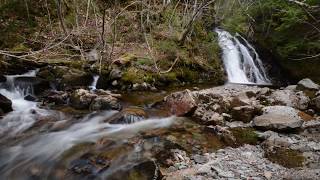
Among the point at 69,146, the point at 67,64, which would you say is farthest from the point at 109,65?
the point at 69,146

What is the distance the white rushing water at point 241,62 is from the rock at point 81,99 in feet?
23.0

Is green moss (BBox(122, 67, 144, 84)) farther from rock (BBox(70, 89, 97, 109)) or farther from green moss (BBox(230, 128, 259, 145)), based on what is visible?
green moss (BBox(230, 128, 259, 145))

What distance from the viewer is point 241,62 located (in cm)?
1644

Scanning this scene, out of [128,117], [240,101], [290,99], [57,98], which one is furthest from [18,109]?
[290,99]

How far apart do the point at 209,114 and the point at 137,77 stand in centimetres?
405

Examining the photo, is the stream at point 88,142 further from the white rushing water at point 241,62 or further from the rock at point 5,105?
the white rushing water at point 241,62

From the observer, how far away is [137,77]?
12.4 m

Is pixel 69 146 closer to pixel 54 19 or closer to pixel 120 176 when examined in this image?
pixel 120 176

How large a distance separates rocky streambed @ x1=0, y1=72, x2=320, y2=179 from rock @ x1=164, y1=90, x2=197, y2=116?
0.03 m

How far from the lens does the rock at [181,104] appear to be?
9.12 metres

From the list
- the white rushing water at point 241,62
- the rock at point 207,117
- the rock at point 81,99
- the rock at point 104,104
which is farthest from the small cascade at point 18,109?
the white rushing water at point 241,62

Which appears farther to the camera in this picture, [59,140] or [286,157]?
[59,140]

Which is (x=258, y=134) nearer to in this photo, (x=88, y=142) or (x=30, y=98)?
(x=88, y=142)

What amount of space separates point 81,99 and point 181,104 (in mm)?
2661
